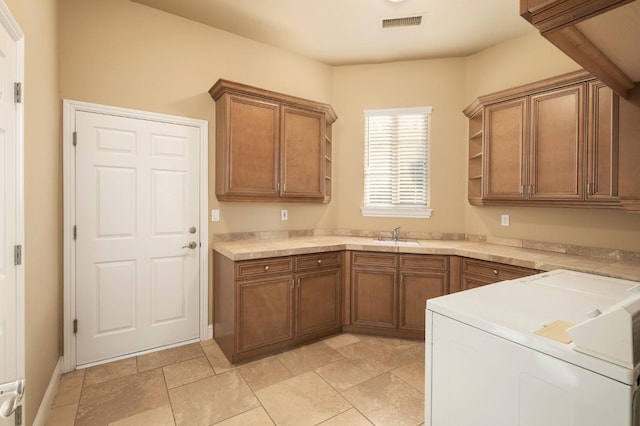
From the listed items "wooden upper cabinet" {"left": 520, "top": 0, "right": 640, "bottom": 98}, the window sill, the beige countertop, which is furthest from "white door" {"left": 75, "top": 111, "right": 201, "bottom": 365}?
"wooden upper cabinet" {"left": 520, "top": 0, "right": 640, "bottom": 98}

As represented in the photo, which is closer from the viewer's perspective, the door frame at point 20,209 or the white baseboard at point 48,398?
the door frame at point 20,209

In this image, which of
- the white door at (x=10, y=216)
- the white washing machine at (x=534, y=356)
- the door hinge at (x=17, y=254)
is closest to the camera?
the white washing machine at (x=534, y=356)

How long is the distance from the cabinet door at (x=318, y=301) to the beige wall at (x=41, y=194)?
180cm

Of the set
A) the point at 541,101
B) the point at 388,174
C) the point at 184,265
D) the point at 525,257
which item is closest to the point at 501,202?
the point at 525,257

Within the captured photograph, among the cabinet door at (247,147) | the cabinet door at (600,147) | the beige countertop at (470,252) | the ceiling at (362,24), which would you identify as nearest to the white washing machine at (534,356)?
the beige countertop at (470,252)

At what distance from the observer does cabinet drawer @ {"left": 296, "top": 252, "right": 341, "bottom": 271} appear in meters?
2.86

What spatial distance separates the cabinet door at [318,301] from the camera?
287 centimetres

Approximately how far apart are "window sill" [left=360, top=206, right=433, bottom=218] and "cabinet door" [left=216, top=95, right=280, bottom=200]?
4.08 ft

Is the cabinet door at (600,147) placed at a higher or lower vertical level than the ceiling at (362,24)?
lower

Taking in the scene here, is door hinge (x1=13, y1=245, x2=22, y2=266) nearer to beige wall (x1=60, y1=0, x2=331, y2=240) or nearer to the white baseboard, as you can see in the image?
the white baseboard

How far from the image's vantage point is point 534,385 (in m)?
0.99

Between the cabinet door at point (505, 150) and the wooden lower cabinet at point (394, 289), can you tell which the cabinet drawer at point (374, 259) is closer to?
the wooden lower cabinet at point (394, 289)

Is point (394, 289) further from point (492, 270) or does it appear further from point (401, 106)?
point (401, 106)

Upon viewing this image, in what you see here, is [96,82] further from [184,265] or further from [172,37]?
[184,265]
